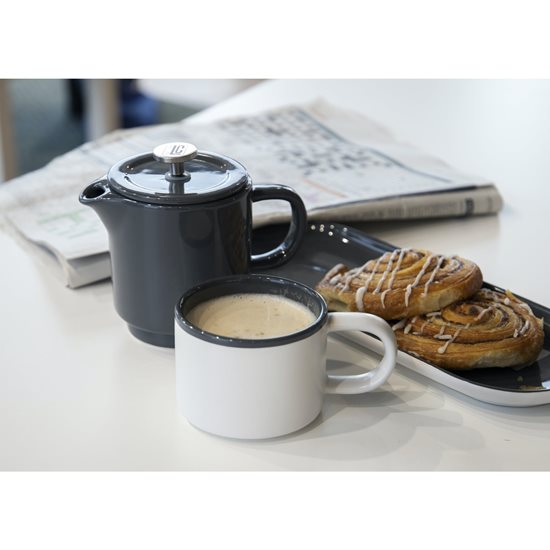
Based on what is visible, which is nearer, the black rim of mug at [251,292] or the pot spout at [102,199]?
the black rim of mug at [251,292]

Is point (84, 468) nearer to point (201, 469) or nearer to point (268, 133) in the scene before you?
point (201, 469)

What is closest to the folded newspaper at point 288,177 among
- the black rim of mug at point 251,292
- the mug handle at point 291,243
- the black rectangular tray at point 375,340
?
the black rectangular tray at point 375,340

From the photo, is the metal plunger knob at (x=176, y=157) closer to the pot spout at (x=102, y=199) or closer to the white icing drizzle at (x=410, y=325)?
the pot spout at (x=102, y=199)

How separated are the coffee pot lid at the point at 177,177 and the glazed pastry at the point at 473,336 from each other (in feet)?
0.62

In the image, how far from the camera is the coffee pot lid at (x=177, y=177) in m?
0.71

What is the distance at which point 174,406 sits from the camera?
2.32 ft

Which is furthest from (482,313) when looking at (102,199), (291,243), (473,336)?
(102,199)

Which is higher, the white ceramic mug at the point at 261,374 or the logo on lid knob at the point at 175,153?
the logo on lid knob at the point at 175,153

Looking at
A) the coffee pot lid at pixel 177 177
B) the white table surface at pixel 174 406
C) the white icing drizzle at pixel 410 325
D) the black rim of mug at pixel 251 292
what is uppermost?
the coffee pot lid at pixel 177 177

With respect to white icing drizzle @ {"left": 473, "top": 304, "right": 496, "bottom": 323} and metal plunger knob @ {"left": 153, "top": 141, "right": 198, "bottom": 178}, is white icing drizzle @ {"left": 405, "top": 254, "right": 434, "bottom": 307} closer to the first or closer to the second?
white icing drizzle @ {"left": 473, "top": 304, "right": 496, "bottom": 323}

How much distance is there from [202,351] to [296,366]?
0.22ft

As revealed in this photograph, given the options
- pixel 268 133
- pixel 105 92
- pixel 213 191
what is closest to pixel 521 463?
pixel 213 191

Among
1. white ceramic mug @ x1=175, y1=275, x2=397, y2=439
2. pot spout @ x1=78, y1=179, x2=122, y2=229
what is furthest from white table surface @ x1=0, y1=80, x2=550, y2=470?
pot spout @ x1=78, y1=179, x2=122, y2=229

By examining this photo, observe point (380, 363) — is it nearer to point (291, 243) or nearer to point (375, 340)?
point (375, 340)
